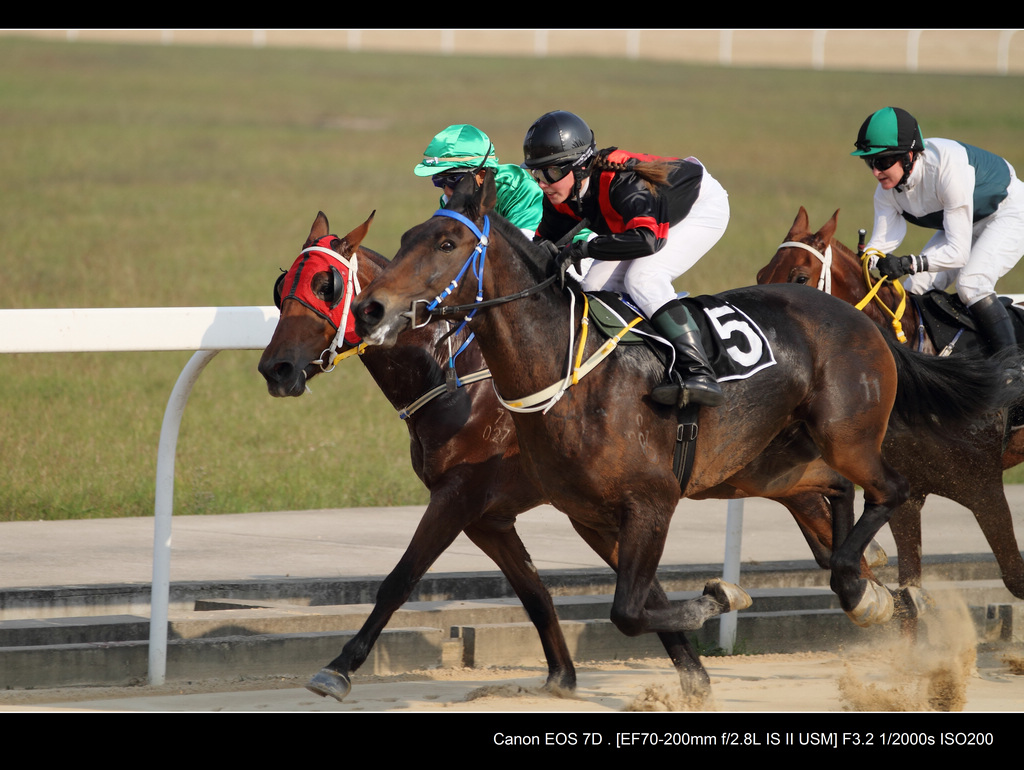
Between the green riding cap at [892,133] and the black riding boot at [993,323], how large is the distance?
30.5 inches

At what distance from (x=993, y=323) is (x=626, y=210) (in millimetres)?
2431

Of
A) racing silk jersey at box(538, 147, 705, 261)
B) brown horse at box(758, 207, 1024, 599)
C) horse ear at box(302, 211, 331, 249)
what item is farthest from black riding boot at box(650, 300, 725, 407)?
brown horse at box(758, 207, 1024, 599)

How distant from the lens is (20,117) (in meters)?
26.5

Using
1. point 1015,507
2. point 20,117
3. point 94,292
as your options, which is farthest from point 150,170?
point 1015,507

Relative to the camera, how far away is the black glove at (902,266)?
21.9 feet

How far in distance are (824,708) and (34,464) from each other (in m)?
6.14

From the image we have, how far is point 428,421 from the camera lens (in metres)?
5.58

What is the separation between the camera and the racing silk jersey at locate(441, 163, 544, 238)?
19.7ft

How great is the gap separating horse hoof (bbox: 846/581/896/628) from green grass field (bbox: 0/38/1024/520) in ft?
15.8

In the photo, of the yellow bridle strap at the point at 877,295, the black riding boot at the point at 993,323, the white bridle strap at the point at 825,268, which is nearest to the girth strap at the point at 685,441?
the yellow bridle strap at the point at 877,295

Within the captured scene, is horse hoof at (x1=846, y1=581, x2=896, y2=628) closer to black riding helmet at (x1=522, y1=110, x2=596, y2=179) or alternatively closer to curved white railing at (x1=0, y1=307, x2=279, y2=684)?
black riding helmet at (x1=522, y1=110, x2=596, y2=179)

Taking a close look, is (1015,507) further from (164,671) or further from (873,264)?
(164,671)

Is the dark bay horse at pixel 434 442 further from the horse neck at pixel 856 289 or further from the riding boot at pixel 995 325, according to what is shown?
the riding boot at pixel 995 325

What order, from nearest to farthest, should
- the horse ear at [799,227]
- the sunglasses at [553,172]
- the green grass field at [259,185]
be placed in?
the sunglasses at [553,172] < the horse ear at [799,227] < the green grass field at [259,185]
